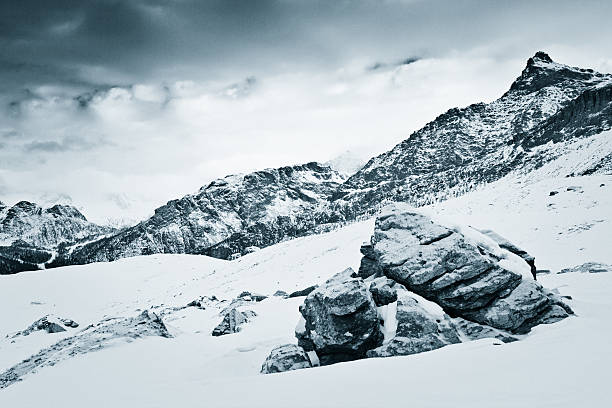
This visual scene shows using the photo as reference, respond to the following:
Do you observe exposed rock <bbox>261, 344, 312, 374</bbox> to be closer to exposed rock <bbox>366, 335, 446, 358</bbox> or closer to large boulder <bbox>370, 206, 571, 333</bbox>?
exposed rock <bbox>366, 335, 446, 358</bbox>

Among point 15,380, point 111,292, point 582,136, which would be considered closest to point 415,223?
point 15,380

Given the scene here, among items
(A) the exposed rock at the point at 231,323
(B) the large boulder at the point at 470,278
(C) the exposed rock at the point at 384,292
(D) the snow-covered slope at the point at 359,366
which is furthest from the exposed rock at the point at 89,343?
(B) the large boulder at the point at 470,278

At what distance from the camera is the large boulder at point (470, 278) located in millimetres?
10375

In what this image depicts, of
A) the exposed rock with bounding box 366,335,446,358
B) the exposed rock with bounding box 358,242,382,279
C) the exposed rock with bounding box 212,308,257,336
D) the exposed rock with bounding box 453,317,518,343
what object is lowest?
the exposed rock with bounding box 212,308,257,336

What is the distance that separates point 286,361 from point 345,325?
1.93m

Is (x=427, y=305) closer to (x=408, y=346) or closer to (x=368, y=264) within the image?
(x=408, y=346)

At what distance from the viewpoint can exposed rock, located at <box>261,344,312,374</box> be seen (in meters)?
9.70

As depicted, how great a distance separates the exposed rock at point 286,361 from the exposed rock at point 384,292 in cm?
311

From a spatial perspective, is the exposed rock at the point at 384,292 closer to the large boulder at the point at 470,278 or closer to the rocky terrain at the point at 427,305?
the rocky terrain at the point at 427,305

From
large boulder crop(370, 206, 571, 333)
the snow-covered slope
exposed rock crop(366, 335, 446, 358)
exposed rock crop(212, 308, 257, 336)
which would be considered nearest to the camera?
the snow-covered slope

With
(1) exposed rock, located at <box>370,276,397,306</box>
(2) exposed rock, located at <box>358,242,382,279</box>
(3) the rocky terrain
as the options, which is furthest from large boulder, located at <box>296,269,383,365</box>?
(2) exposed rock, located at <box>358,242,382,279</box>

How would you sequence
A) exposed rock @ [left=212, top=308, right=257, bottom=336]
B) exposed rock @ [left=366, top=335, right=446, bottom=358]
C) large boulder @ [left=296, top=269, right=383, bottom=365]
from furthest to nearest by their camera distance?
exposed rock @ [left=212, top=308, right=257, bottom=336]
large boulder @ [left=296, top=269, right=383, bottom=365]
exposed rock @ [left=366, top=335, right=446, bottom=358]

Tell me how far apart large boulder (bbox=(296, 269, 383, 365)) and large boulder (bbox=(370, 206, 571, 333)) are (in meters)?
1.93

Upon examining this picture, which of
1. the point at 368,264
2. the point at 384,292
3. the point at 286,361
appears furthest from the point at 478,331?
the point at 368,264
